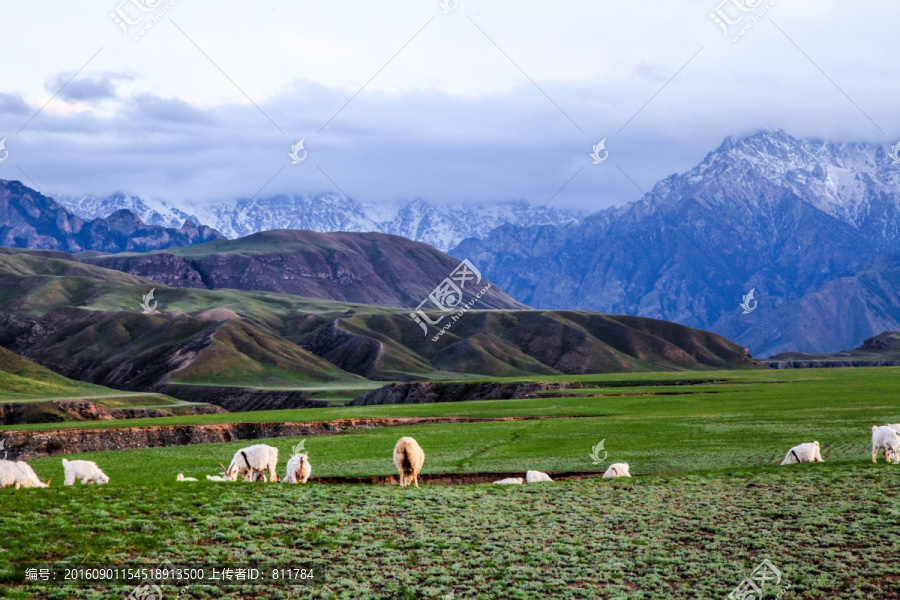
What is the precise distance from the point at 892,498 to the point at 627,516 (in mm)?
8395

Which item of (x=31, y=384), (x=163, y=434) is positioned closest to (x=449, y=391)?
(x=163, y=434)

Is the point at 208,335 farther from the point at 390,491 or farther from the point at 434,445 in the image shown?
the point at 390,491

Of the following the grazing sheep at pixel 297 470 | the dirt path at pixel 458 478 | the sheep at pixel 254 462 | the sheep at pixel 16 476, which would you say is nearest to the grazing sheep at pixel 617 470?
the dirt path at pixel 458 478

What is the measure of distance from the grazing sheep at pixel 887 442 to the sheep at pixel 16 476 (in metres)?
31.4

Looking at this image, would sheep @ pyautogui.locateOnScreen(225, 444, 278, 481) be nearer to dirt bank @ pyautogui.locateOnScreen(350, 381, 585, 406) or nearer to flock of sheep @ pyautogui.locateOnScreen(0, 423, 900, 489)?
flock of sheep @ pyautogui.locateOnScreen(0, 423, 900, 489)

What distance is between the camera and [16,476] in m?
25.9

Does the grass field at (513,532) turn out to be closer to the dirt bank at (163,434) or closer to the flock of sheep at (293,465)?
the flock of sheep at (293,465)

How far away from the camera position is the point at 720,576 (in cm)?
1762

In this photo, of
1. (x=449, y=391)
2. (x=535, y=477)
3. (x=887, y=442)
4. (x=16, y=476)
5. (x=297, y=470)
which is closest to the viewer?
(x=16, y=476)

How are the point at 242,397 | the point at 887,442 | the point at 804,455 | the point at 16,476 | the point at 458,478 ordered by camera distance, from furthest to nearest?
the point at 242,397 < the point at 458,478 < the point at 804,455 < the point at 887,442 < the point at 16,476

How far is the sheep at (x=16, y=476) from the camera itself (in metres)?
25.7

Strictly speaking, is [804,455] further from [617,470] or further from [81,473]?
[81,473]

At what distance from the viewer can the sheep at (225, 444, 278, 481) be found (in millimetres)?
30500

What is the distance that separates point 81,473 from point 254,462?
241 inches
